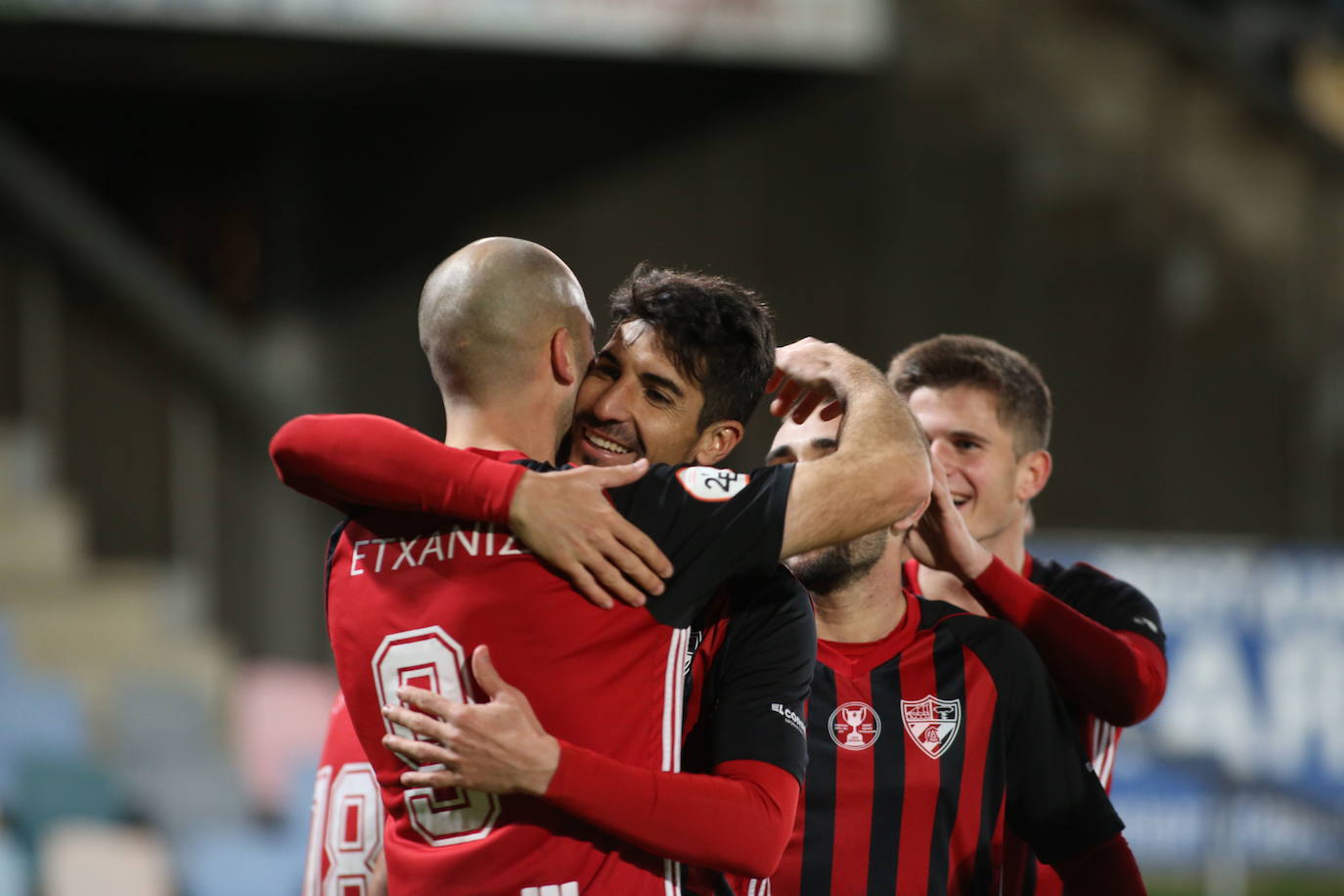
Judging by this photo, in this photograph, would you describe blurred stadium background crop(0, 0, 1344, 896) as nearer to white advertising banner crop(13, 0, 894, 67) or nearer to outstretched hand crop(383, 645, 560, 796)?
white advertising banner crop(13, 0, 894, 67)

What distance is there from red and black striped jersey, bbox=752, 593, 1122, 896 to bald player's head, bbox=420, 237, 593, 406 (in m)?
0.75

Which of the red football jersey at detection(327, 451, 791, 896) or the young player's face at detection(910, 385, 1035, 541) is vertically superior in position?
the young player's face at detection(910, 385, 1035, 541)

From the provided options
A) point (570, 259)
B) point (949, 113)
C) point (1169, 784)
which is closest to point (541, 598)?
point (1169, 784)

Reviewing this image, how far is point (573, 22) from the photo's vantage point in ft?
25.2

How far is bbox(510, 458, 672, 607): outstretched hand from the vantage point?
198 cm

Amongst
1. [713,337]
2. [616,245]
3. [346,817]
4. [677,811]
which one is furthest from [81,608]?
[677,811]

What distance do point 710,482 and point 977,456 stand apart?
0.83 meters

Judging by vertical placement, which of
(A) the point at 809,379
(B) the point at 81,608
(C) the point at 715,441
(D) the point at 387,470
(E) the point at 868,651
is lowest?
(E) the point at 868,651

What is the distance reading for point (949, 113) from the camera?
29.1ft

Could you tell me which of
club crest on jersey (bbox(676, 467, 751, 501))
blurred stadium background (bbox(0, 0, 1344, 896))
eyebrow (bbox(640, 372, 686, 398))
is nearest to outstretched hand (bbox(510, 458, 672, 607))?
club crest on jersey (bbox(676, 467, 751, 501))

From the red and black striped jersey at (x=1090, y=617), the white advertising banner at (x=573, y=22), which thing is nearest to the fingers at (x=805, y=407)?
the red and black striped jersey at (x=1090, y=617)

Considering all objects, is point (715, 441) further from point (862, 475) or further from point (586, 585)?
point (586, 585)

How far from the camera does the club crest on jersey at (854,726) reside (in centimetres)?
243

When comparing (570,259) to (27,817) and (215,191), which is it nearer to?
(215,191)
